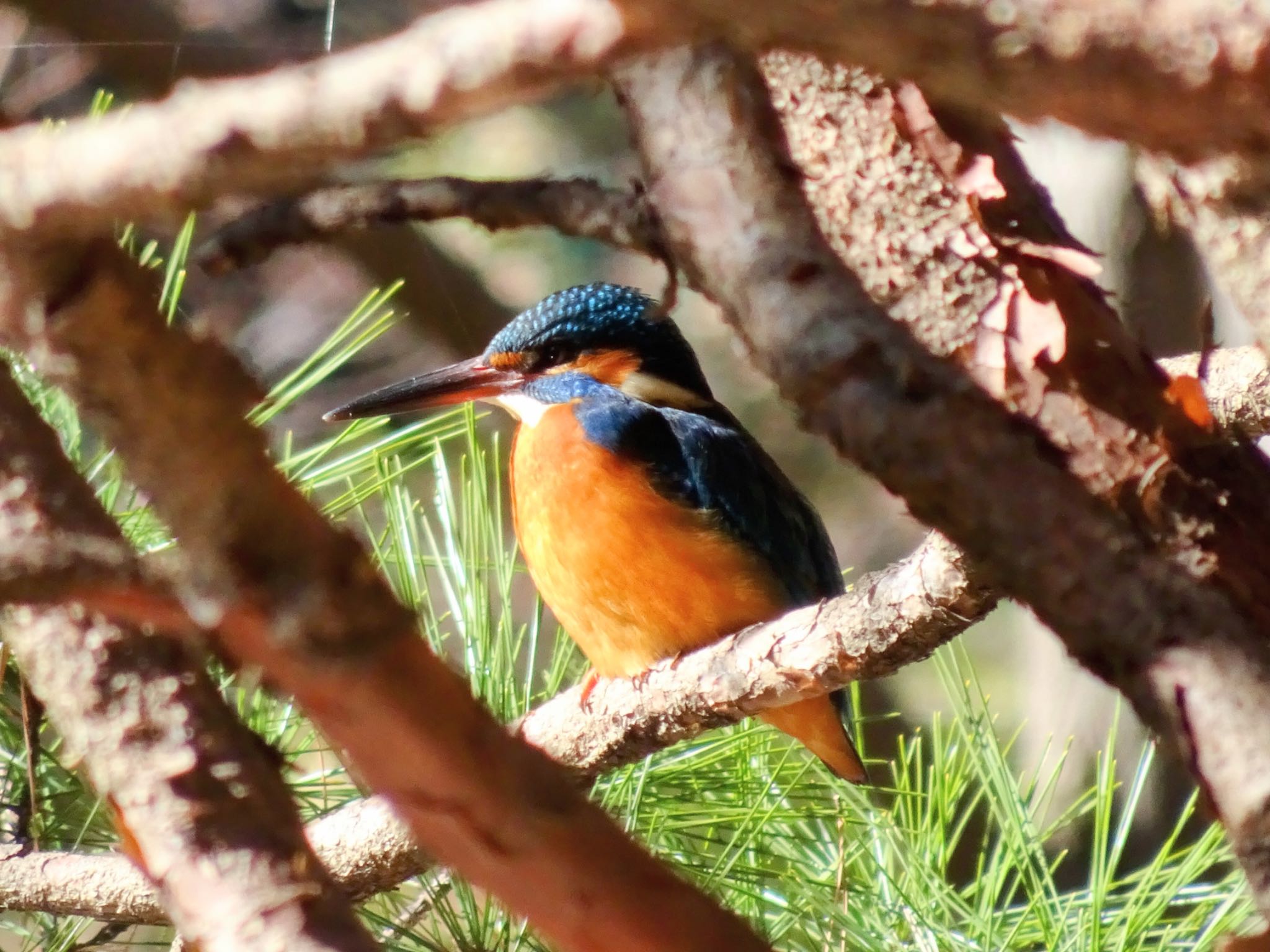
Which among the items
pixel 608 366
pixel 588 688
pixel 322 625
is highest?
pixel 322 625

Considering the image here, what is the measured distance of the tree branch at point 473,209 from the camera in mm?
604

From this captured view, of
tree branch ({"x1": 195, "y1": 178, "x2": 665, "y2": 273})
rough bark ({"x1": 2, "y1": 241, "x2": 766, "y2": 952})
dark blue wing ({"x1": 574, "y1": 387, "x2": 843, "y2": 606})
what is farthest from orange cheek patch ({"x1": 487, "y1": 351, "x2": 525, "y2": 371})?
rough bark ({"x1": 2, "y1": 241, "x2": 766, "y2": 952})

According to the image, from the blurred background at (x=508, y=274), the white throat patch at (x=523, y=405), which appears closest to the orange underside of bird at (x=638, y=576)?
the white throat patch at (x=523, y=405)

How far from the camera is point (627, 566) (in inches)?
49.0

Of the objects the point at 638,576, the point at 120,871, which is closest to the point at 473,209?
the point at 120,871

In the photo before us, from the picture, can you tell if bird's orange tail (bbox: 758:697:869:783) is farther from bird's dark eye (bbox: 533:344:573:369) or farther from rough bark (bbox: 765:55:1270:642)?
rough bark (bbox: 765:55:1270:642)

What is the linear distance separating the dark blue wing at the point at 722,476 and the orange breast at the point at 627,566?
0.02 meters

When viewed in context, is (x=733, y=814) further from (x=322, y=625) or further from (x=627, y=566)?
(x=322, y=625)

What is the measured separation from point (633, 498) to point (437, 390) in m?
0.28

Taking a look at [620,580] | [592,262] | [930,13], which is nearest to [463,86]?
[930,13]

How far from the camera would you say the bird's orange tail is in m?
1.25

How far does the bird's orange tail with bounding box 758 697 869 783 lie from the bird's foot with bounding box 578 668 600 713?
185mm

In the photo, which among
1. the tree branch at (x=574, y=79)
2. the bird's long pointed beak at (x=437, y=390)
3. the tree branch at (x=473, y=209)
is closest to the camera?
the tree branch at (x=574, y=79)

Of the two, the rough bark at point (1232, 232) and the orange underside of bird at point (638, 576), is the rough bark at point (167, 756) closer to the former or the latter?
the rough bark at point (1232, 232)
